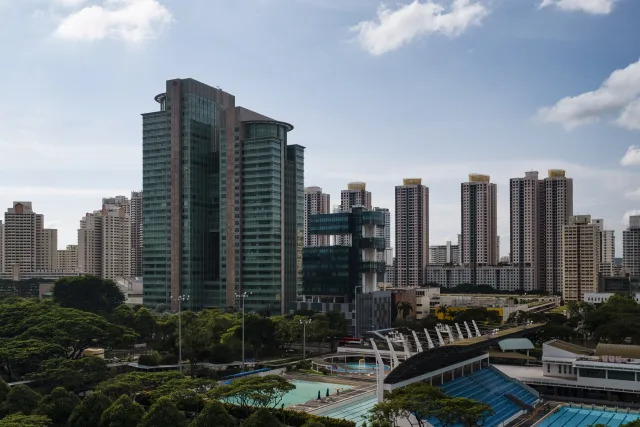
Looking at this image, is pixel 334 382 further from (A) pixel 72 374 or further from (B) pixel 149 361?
(A) pixel 72 374

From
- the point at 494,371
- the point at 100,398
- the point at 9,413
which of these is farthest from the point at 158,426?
the point at 494,371

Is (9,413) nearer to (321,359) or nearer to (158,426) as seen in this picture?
(158,426)

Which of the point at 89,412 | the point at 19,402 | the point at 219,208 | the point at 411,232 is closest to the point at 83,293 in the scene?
the point at 219,208

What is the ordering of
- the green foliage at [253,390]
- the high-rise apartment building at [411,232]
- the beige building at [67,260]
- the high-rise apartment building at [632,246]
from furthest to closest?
the beige building at [67,260] < the high-rise apartment building at [632,246] < the high-rise apartment building at [411,232] < the green foliage at [253,390]

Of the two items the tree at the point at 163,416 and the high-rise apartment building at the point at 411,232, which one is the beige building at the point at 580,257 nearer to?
the high-rise apartment building at the point at 411,232

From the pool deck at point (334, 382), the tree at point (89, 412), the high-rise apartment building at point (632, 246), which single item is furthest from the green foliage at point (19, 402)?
the high-rise apartment building at point (632, 246)
